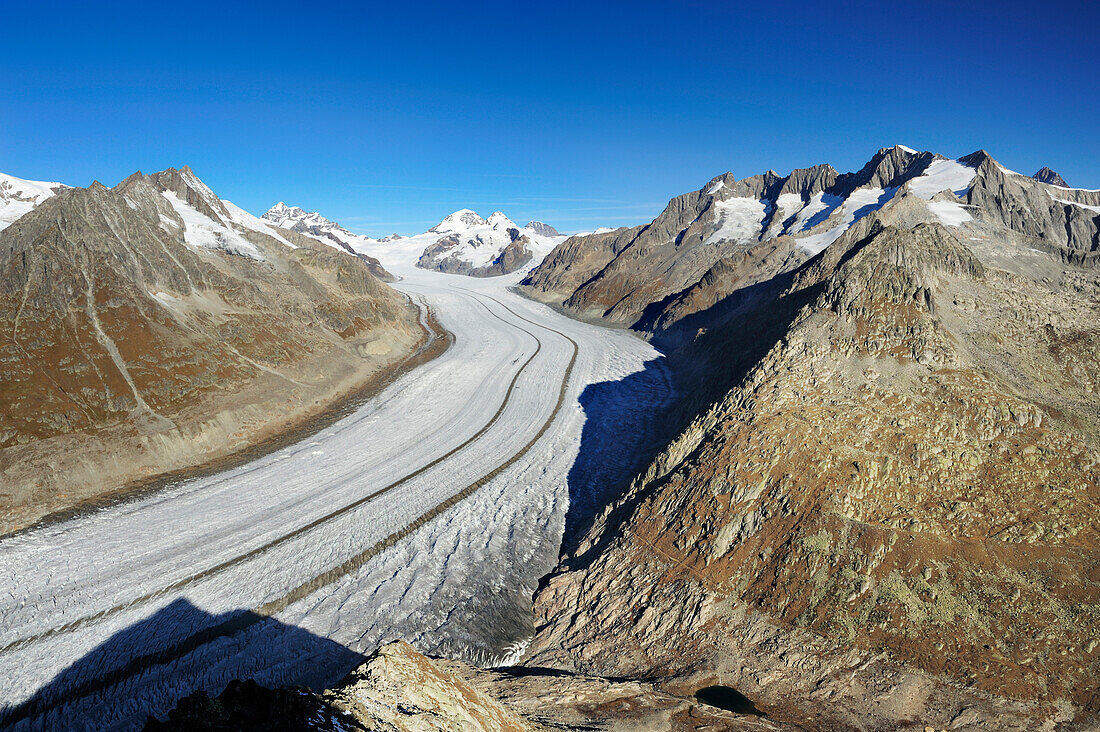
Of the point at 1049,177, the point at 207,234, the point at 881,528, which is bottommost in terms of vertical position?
the point at 881,528

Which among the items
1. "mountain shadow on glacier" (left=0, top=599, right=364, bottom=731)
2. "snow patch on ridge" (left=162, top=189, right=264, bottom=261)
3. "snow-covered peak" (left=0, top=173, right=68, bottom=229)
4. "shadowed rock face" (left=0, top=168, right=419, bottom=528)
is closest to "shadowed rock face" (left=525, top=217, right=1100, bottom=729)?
"mountain shadow on glacier" (left=0, top=599, right=364, bottom=731)

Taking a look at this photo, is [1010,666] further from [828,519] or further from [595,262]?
[595,262]

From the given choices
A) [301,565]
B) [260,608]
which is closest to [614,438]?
[301,565]

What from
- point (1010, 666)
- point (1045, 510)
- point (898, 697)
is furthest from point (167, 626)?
point (1045, 510)

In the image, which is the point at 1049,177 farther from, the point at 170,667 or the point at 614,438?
the point at 170,667

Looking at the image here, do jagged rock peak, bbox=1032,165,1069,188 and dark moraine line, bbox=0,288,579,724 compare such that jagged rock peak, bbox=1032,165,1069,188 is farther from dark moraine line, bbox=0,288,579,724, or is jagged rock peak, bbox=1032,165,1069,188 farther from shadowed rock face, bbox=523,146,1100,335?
dark moraine line, bbox=0,288,579,724

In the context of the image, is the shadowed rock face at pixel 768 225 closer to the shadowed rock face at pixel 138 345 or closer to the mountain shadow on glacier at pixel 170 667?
the shadowed rock face at pixel 138 345
